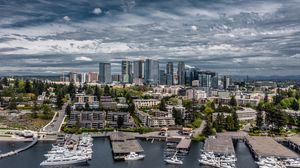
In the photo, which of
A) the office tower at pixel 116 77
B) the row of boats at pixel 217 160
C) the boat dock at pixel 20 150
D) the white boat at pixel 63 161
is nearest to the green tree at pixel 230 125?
the row of boats at pixel 217 160

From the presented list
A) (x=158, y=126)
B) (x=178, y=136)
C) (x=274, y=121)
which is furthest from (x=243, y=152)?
(x=158, y=126)

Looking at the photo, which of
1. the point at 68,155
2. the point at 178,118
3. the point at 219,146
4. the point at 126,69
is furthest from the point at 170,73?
the point at 68,155

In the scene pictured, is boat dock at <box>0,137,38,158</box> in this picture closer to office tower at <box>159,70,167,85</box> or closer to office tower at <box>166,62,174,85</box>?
office tower at <box>166,62,174,85</box>

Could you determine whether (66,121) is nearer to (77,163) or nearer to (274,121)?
(77,163)

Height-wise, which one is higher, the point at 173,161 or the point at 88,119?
the point at 88,119

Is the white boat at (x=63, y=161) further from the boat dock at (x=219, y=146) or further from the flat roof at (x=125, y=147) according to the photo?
the boat dock at (x=219, y=146)

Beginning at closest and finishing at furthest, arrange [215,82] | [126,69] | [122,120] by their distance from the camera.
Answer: [122,120] → [215,82] → [126,69]

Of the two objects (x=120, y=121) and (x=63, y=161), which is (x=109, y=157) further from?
(x=120, y=121)
